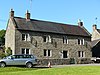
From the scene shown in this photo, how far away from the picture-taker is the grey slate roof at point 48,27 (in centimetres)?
5048

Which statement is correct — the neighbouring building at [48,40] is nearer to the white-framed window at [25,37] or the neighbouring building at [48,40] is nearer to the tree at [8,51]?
the white-framed window at [25,37]

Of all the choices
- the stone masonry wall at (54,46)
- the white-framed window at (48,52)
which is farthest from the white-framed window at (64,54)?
the white-framed window at (48,52)

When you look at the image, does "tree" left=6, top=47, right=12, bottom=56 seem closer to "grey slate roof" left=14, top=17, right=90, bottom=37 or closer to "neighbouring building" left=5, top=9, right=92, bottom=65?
"neighbouring building" left=5, top=9, right=92, bottom=65

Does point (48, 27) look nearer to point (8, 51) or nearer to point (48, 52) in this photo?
point (48, 52)

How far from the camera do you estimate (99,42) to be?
6512cm

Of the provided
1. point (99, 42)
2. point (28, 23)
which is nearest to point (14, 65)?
point (28, 23)

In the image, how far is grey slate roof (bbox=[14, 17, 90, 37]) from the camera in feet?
166

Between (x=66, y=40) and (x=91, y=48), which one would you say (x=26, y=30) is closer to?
(x=66, y=40)

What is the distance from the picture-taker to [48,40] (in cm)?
5238

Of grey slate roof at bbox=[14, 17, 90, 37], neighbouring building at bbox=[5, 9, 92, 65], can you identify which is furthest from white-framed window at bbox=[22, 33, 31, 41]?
grey slate roof at bbox=[14, 17, 90, 37]

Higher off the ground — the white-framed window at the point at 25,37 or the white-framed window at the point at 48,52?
the white-framed window at the point at 25,37

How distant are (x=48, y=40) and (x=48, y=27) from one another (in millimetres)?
3485

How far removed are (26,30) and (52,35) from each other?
6.42 meters

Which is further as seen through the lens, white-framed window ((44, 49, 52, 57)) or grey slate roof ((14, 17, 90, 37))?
white-framed window ((44, 49, 52, 57))
